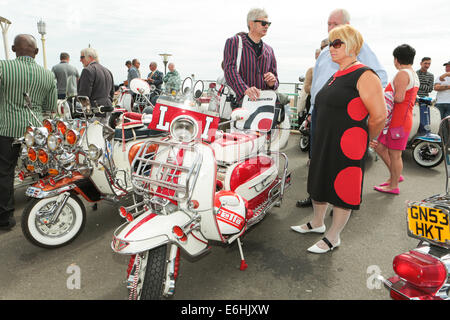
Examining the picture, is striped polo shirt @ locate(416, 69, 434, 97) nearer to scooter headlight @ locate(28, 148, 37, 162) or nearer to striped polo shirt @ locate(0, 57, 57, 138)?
striped polo shirt @ locate(0, 57, 57, 138)

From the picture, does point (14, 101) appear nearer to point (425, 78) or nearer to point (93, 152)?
point (93, 152)

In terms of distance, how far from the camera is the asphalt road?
84.9 inches

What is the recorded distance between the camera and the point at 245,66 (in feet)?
10.6

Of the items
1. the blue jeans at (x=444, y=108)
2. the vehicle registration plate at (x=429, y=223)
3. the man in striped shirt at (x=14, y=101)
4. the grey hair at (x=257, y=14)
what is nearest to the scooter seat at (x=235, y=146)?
the grey hair at (x=257, y=14)

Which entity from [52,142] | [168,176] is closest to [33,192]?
[52,142]

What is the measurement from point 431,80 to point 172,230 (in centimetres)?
761

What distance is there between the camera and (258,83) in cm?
334

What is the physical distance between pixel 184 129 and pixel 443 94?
6641 millimetres

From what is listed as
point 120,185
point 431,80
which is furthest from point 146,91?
point 431,80

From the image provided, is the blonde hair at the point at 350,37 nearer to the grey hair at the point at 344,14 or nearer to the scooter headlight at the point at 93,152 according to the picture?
the grey hair at the point at 344,14

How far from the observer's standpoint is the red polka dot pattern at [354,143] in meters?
2.27

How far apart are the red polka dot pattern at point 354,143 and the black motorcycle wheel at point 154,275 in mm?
1514

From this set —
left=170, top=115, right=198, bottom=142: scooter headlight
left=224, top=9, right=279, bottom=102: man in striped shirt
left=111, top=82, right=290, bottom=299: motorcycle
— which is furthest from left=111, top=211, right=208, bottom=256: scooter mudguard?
left=224, top=9, right=279, bottom=102: man in striped shirt

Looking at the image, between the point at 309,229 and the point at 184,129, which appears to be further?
the point at 309,229
